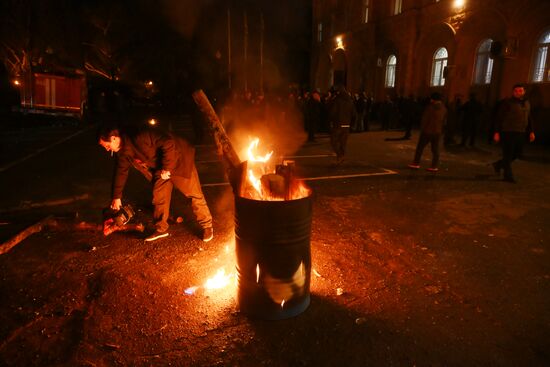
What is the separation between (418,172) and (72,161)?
9.27m

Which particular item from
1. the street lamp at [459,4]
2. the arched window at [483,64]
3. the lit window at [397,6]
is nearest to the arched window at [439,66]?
the arched window at [483,64]

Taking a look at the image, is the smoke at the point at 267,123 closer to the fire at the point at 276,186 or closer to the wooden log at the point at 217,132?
the wooden log at the point at 217,132

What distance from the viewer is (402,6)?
22078 mm

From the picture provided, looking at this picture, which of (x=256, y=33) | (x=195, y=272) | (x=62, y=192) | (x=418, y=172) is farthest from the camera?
(x=256, y=33)

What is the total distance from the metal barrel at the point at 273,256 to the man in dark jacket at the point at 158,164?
1.65 meters

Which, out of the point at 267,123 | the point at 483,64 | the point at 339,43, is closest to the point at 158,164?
the point at 267,123

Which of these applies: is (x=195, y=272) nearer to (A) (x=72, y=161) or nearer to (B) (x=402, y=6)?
(A) (x=72, y=161)

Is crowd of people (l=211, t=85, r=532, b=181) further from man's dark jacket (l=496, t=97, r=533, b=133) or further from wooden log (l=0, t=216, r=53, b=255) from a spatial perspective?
wooden log (l=0, t=216, r=53, b=255)

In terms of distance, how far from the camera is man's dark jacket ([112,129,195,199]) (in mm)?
4254

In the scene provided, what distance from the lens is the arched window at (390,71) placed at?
930 inches

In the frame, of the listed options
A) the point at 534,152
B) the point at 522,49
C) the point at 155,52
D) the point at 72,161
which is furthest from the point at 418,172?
the point at 155,52

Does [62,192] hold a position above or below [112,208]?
below

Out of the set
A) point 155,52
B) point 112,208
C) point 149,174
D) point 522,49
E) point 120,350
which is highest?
point 155,52

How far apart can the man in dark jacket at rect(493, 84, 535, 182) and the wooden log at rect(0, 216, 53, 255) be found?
27.7 ft
